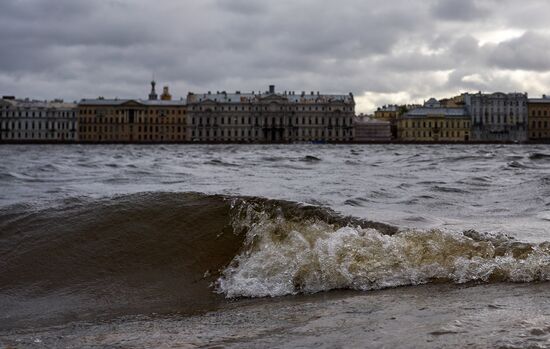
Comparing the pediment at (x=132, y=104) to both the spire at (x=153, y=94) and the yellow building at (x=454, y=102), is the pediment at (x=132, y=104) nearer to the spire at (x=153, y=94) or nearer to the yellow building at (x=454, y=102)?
the spire at (x=153, y=94)

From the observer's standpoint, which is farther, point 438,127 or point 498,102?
point 498,102

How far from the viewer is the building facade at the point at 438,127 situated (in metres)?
127

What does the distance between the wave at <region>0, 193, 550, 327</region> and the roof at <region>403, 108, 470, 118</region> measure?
124432 mm

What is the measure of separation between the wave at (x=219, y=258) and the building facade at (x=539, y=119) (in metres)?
137

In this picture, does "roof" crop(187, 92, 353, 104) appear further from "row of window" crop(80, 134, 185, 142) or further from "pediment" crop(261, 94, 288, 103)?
"row of window" crop(80, 134, 185, 142)

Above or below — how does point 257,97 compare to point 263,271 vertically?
above

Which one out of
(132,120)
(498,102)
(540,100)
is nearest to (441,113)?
(498,102)

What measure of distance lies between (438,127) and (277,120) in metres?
30.5

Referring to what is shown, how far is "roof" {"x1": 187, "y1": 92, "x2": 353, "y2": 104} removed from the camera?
126m

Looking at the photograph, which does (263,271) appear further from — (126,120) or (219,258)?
(126,120)

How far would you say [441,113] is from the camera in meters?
129

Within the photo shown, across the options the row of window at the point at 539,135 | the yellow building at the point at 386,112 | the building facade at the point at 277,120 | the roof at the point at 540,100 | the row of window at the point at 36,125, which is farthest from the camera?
the yellow building at the point at 386,112

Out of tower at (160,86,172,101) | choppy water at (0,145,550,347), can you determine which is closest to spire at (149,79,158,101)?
tower at (160,86,172,101)

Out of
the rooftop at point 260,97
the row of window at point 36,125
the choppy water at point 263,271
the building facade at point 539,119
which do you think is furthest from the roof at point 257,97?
the choppy water at point 263,271
